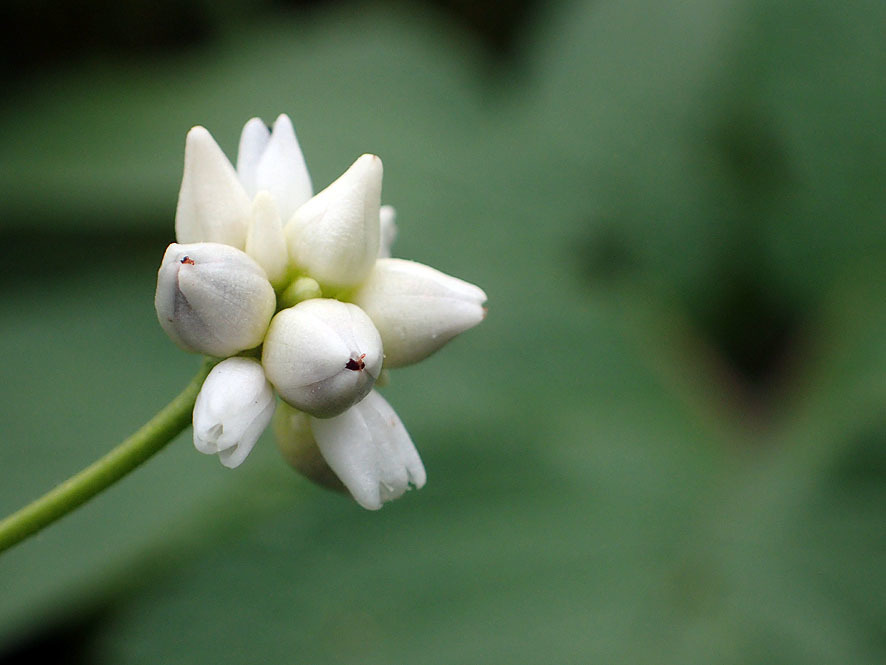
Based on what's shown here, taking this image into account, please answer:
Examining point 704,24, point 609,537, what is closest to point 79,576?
point 609,537

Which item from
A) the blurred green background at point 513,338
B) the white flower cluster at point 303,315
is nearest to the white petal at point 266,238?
the white flower cluster at point 303,315

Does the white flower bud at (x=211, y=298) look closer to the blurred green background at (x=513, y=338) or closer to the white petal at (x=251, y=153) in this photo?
the white petal at (x=251, y=153)

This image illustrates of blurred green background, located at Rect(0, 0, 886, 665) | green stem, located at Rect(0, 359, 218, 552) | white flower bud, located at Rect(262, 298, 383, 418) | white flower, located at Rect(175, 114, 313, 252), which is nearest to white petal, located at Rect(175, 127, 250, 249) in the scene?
white flower, located at Rect(175, 114, 313, 252)

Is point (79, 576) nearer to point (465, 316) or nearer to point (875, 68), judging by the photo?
point (465, 316)

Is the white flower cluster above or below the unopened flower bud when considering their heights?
above

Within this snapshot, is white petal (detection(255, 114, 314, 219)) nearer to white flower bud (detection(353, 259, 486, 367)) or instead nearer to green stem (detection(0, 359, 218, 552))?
white flower bud (detection(353, 259, 486, 367))

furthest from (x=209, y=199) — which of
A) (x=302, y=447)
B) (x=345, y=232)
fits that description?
(x=302, y=447)

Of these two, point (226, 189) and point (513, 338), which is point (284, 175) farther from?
point (513, 338)

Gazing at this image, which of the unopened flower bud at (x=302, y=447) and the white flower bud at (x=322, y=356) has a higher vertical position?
the white flower bud at (x=322, y=356)
